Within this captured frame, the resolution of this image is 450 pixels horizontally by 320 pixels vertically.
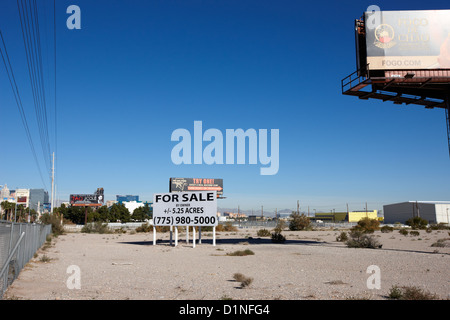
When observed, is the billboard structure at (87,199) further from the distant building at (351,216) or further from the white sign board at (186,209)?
the distant building at (351,216)

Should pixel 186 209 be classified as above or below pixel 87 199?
below

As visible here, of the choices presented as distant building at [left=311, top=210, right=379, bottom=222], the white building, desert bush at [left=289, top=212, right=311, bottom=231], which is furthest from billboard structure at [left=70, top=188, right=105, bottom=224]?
distant building at [left=311, top=210, right=379, bottom=222]

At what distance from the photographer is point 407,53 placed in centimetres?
2530

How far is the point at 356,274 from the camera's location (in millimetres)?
14156

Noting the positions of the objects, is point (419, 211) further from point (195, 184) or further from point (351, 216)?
point (195, 184)

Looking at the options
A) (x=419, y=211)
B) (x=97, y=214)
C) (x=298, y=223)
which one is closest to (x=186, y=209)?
(x=298, y=223)

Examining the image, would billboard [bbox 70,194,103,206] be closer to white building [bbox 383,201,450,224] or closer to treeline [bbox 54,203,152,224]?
treeline [bbox 54,203,152,224]

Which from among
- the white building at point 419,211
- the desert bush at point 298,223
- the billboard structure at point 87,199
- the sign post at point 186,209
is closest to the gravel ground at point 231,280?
the sign post at point 186,209

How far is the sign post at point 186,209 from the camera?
29156 mm

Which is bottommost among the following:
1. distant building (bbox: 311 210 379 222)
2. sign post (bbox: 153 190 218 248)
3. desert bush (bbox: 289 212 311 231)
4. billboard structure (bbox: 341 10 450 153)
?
distant building (bbox: 311 210 379 222)

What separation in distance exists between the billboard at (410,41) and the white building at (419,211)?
271 feet

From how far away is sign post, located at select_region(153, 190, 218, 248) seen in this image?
1148 inches
